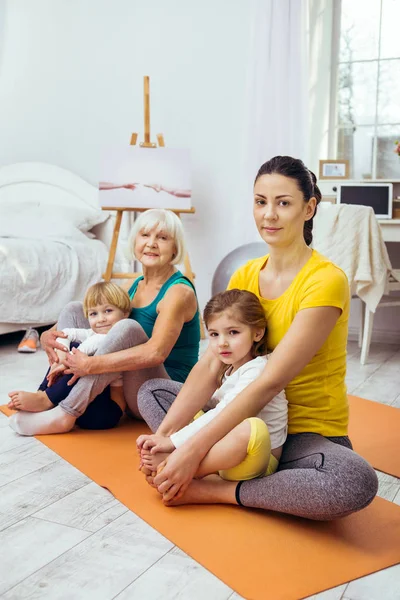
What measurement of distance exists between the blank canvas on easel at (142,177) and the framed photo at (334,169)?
809mm

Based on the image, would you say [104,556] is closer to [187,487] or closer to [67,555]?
[67,555]

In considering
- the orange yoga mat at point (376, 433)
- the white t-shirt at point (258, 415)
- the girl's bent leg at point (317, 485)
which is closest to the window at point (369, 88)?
the orange yoga mat at point (376, 433)

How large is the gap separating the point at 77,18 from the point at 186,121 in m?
1.14

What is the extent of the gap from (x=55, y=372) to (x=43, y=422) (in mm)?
161

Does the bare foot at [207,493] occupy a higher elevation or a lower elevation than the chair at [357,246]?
lower

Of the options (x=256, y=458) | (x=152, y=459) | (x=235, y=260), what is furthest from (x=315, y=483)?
(x=235, y=260)

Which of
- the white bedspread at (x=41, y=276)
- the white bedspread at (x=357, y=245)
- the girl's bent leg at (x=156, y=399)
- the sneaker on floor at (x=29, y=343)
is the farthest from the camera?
the white bedspread at (x=41, y=276)

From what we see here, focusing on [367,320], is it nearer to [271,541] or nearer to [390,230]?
[390,230]

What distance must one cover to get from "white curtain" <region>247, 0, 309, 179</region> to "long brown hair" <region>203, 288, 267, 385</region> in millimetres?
2540

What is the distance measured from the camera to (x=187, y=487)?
62.4 inches

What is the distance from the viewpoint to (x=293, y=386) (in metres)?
1.64

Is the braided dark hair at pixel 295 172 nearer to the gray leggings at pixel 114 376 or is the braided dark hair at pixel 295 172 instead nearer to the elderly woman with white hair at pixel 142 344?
the elderly woman with white hair at pixel 142 344

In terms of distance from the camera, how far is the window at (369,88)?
160 inches

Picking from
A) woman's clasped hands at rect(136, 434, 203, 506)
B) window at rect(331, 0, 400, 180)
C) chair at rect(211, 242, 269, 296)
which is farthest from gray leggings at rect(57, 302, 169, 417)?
window at rect(331, 0, 400, 180)
